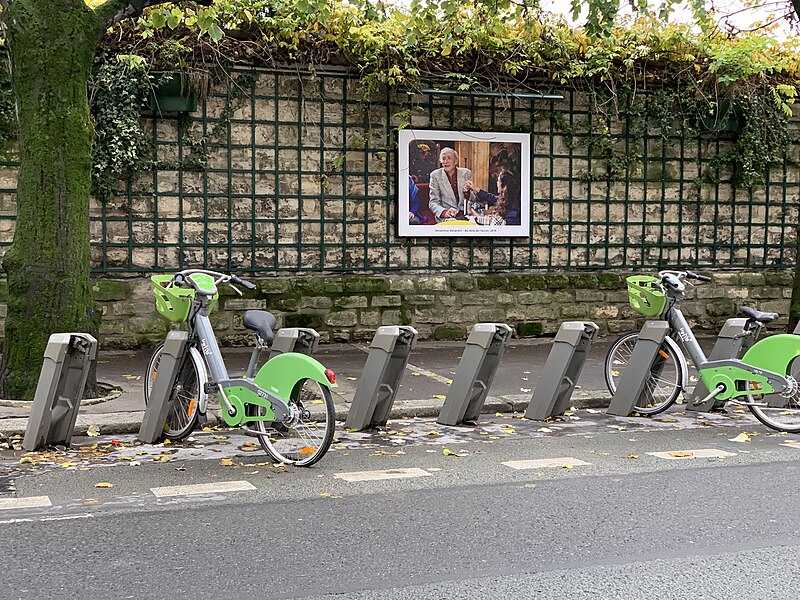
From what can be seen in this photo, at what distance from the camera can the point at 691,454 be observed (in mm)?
6938

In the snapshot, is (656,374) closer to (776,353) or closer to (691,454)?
(776,353)

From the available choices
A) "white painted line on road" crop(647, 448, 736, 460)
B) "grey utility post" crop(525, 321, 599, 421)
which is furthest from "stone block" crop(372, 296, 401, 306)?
"white painted line on road" crop(647, 448, 736, 460)

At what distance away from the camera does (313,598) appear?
402 centimetres

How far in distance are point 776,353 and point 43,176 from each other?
5.83 meters

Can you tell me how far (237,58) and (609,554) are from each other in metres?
8.43

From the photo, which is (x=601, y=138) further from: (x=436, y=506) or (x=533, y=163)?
(x=436, y=506)

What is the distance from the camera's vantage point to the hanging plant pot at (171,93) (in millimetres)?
11242

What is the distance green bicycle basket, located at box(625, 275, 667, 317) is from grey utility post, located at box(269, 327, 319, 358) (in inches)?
106

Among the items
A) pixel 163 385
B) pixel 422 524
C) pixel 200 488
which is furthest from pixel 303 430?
pixel 422 524

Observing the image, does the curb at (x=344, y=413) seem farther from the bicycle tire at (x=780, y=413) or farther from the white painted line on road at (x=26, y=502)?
the white painted line on road at (x=26, y=502)

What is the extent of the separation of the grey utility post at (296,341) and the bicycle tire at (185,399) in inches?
23.8

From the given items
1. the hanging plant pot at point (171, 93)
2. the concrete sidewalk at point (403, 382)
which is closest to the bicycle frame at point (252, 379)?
the concrete sidewalk at point (403, 382)

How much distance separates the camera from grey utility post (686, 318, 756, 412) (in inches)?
336

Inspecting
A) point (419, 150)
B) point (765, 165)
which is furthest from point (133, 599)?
point (765, 165)
